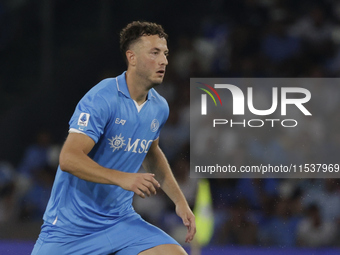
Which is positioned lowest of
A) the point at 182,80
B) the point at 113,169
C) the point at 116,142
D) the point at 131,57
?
the point at 113,169

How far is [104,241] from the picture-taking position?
336 centimetres

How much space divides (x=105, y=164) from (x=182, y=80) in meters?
5.21

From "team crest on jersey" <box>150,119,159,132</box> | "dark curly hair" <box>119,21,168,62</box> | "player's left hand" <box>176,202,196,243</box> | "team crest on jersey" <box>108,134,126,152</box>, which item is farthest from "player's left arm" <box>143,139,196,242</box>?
"dark curly hair" <box>119,21,168,62</box>

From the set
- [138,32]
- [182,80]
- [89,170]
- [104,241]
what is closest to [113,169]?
[89,170]

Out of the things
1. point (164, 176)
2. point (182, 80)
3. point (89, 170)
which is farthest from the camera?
point (182, 80)

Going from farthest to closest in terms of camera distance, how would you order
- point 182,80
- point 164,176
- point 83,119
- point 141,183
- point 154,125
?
point 182,80, point 164,176, point 154,125, point 83,119, point 141,183

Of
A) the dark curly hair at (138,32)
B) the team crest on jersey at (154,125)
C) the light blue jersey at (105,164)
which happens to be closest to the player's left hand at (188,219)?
the light blue jersey at (105,164)

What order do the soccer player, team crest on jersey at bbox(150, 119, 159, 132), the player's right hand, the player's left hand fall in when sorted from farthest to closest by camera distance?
1. team crest on jersey at bbox(150, 119, 159, 132)
2. the player's left hand
3. the soccer player
4. the player's right hand

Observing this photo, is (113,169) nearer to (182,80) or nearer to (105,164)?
(105,164)

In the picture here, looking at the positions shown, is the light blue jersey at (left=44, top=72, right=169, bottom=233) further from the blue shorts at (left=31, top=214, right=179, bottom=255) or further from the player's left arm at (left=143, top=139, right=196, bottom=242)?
the player's left arm at (left=143, top=139, right=196, bottom=242)

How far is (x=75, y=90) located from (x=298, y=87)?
3.37m

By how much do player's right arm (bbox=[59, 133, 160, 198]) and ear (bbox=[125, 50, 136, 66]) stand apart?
655 mm

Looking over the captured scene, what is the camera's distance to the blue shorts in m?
3.31

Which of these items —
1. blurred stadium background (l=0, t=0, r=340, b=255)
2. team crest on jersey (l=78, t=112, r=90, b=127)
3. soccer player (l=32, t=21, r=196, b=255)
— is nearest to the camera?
team crest on jersey (l=78, t=112, r=90, b=127)
